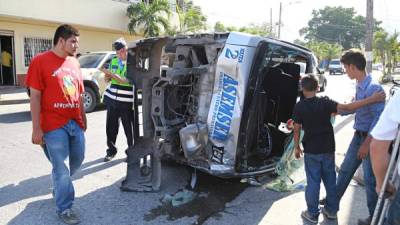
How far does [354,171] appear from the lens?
4152 millimetres

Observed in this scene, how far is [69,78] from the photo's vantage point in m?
3.92

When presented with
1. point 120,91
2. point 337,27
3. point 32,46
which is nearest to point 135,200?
point 120,91

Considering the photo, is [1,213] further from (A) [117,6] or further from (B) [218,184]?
(A) [117,6]

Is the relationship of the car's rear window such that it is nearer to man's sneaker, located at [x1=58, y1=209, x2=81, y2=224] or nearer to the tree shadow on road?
the tree shadow on road

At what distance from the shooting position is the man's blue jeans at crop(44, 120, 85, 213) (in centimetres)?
383

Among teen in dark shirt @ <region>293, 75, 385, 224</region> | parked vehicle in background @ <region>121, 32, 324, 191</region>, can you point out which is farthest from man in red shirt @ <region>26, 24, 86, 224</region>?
teen in dark shirt @ <region>293, 75, 385, 224</region>

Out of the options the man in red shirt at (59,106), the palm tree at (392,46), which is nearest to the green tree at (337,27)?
the palm tree at (392,46)

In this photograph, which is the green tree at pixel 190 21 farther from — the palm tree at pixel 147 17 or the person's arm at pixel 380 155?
the person's arm at pixel 380 155

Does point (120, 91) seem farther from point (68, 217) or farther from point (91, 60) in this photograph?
point (91, 60)

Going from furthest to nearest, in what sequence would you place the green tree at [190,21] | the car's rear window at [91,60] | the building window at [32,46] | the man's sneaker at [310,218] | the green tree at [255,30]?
1. the green tree at [255,30]
2. the green tree at [190,21]
3. the building window at [32,46]
4. the car's rear window at [91,60]
5. the man's sneaker at [310,218]

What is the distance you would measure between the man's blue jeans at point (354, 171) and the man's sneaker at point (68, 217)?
8.54ft

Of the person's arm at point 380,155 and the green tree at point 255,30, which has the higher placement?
the green tree at point 255,30

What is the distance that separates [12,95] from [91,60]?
4.37 m

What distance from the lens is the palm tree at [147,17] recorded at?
2039 centimetres
